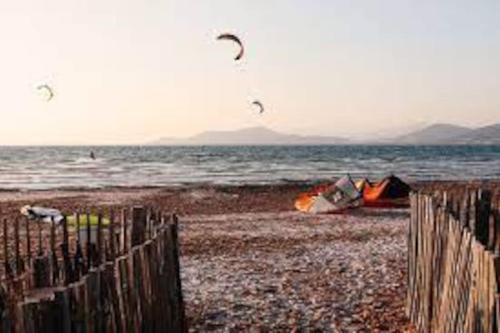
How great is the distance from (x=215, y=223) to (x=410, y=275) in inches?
556

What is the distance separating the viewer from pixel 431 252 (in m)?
8.43

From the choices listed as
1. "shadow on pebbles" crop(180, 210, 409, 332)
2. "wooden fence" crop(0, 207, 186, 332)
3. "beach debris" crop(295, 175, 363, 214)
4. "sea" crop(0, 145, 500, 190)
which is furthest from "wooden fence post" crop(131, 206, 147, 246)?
"sea" crop(0, 145, 500, 190)

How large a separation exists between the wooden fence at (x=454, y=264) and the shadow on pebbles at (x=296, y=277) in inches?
43.4

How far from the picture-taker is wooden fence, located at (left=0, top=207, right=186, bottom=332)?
A: 4668 millimetres

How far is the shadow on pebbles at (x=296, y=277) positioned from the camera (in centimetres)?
1056

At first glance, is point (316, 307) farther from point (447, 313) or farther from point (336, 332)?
point (447, 313)

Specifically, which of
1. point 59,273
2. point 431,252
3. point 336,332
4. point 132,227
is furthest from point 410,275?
point 59,273

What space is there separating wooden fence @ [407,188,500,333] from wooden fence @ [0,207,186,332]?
100 inches

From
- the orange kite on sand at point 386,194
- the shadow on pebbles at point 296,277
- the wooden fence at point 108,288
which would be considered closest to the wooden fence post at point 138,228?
the wooden fence at point 108,288

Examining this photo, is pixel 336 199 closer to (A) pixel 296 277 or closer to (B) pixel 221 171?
(A) pixel 296 277

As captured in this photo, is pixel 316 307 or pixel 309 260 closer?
pixel 316 307

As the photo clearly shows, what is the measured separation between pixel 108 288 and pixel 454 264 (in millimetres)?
3062

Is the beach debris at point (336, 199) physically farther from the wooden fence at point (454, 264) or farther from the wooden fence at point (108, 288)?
the wooden fence at point (108, 288)

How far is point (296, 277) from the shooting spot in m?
13.7
